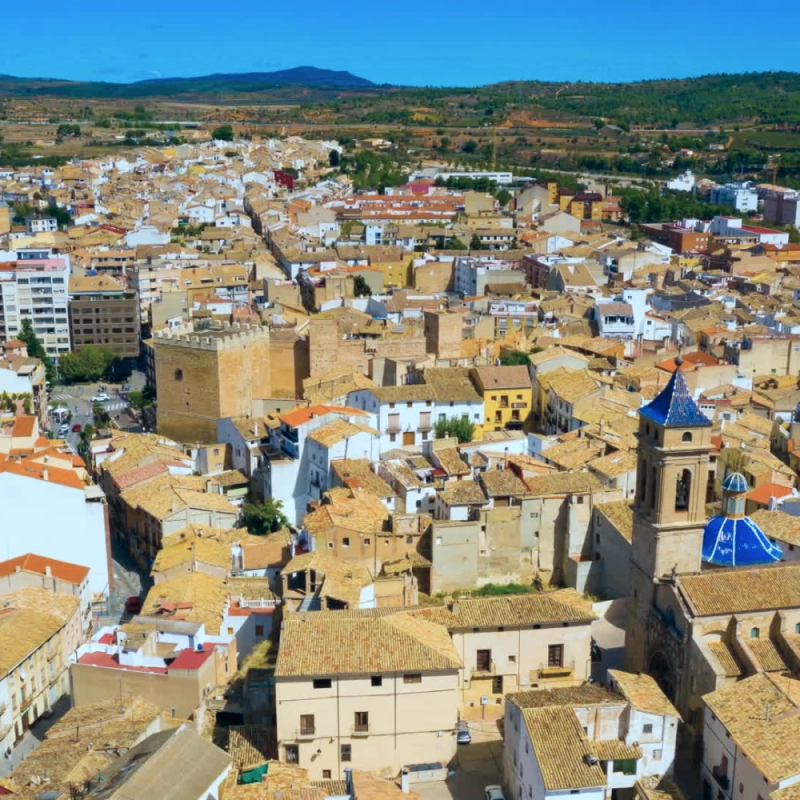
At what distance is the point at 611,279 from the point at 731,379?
1747cm

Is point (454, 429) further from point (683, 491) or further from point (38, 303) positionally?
point (38, 303)

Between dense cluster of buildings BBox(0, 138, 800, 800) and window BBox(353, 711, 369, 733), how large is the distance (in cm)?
4

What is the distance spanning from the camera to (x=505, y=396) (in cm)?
3038

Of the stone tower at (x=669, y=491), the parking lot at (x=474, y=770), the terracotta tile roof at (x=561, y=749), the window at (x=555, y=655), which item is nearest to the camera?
the terracotta tile roof at (x=561, y=749)

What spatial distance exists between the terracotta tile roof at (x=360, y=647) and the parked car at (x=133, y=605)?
6867mm

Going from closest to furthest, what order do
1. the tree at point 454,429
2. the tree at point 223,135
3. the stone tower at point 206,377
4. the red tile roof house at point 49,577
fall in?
1. the red tile roof house at point 49,577
2. the tree at point 454,429
3. the stone tower at point 206,377
4. the tree at point 223,135

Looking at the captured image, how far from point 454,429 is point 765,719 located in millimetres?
14453

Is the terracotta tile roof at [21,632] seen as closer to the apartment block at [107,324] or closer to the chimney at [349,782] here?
the chimney at [349,782]

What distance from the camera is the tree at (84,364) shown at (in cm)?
4269

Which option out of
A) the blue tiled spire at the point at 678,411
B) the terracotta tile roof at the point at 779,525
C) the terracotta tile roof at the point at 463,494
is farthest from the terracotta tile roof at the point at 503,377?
the blue tiled spire at the point at 678,411

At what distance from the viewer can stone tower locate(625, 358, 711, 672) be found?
1714 cm

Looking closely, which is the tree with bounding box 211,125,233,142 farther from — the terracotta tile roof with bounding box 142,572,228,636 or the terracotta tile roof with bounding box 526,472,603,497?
the terracotta tile roof with bounding box 142,572,228,636

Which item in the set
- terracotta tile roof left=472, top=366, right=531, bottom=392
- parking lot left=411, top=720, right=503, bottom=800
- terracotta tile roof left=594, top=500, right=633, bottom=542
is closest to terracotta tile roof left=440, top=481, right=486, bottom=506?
terracotta tile roof left=594, top=500, right=633, bottom=542

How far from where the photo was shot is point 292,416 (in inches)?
1052
